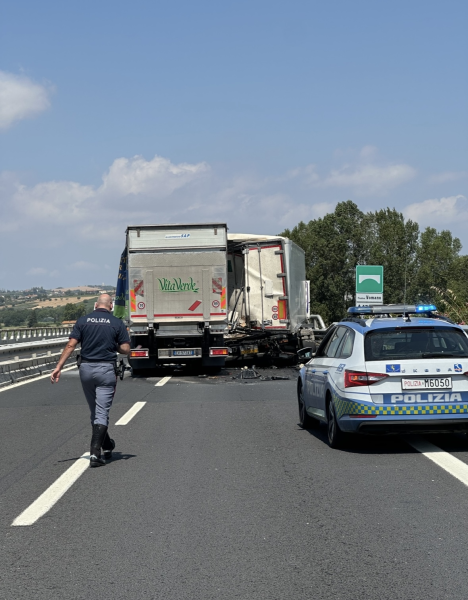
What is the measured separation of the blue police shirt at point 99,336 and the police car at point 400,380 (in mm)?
2463

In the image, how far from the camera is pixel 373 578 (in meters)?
4.80

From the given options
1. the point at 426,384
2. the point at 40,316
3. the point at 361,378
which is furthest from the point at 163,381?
the point at 40,316

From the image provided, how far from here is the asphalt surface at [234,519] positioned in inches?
187

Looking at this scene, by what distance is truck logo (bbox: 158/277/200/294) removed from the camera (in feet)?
71.5

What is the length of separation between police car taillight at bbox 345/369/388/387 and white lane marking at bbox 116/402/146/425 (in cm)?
444

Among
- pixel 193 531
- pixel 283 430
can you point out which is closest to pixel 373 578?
pixel 193 531

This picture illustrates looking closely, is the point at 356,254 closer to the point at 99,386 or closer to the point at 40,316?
the point at 40,316

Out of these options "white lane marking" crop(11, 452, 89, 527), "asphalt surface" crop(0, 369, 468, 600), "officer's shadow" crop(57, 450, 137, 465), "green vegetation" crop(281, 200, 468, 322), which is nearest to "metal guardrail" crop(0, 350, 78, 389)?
"asphalt surface" crop(0, 369, 468, 600)

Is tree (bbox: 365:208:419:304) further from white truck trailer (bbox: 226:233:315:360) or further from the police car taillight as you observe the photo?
the police car taillight

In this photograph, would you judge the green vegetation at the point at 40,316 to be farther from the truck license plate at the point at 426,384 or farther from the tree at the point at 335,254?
the truck license plate at the point at 426,384

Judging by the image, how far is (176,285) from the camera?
21.8 m

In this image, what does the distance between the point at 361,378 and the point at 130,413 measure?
5.77 metres

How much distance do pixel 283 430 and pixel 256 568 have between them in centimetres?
652

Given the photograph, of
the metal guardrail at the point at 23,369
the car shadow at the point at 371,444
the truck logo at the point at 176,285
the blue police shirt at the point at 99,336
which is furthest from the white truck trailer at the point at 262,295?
the blue police shirt at the point at 99,336
